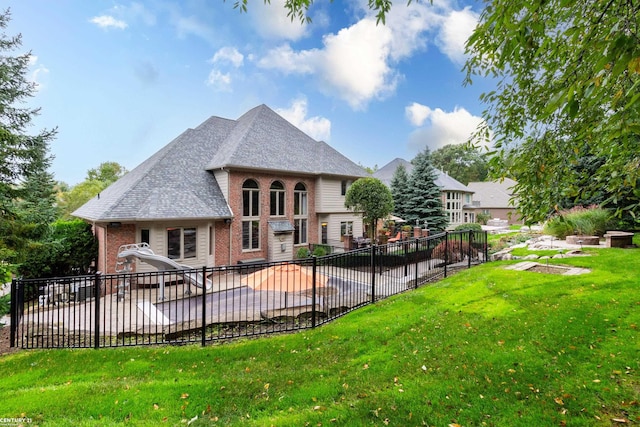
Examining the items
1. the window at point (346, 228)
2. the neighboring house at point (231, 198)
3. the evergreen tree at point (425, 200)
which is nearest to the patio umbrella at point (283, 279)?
the neighboring house at point (231, 198)

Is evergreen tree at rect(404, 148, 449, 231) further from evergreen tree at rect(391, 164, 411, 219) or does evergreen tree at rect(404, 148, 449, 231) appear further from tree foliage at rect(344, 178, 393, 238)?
tree foliage at rect(344, 178, 393, 238)

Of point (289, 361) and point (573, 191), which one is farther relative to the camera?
point (289, 361)

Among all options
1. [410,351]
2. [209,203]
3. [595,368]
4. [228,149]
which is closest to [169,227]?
[209,203]

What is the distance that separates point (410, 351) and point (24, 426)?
15.9 ft

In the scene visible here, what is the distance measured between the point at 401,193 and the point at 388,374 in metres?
23.2

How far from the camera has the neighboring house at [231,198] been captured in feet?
39.8

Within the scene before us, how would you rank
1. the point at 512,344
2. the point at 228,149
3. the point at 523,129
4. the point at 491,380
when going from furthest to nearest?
the point at 228,149
the point at 512,344
the point at 523,129
the point at 491,380

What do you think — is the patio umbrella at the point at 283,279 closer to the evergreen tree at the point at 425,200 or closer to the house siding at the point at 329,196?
the house siding at the point at 329,196

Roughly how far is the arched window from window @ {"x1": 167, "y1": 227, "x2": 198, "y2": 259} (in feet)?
8.43

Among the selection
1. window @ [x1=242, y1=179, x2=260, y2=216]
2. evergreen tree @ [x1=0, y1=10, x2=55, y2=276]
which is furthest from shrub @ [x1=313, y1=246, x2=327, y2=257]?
evergreen tree @ [x1=0, y1=10, x2=55, y2=276]

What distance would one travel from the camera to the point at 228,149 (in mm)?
15672

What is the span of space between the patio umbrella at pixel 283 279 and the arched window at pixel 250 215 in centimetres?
819

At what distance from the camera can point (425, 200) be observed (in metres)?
24.2

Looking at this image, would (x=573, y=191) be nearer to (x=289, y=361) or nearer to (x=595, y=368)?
(x=595, y=368)
